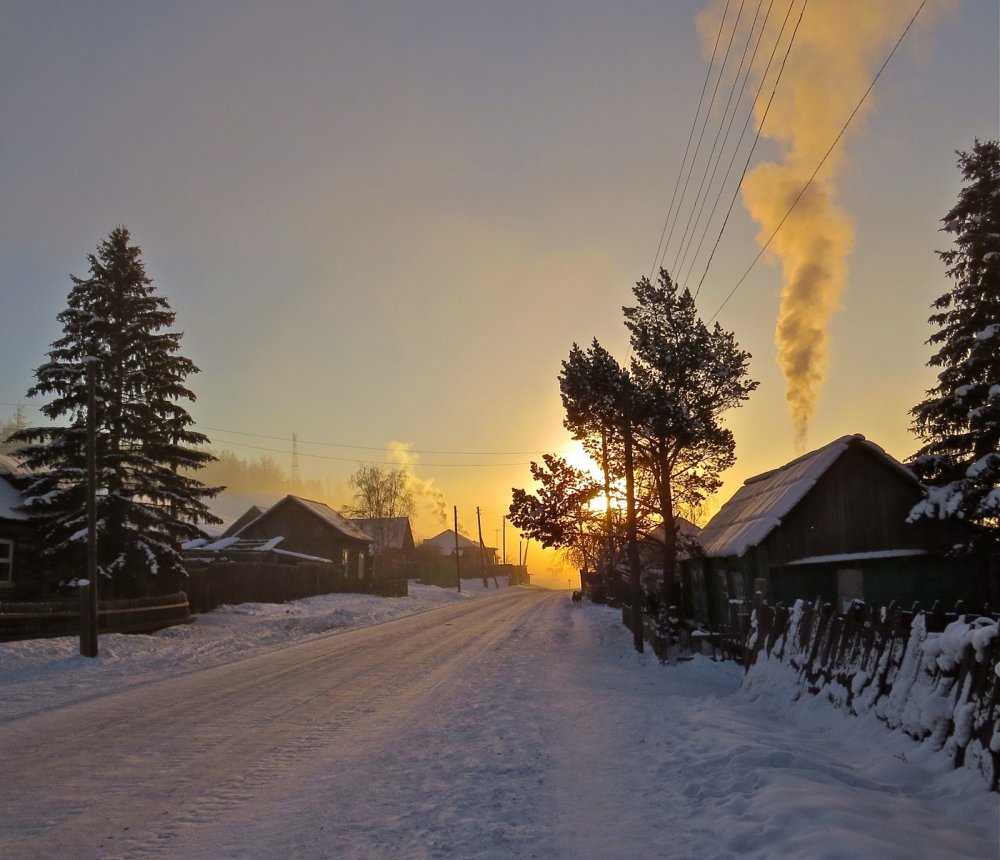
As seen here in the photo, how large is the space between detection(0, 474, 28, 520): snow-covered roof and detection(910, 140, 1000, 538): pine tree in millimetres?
26617

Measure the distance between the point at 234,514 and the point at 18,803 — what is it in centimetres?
16862

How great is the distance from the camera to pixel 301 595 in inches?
1690

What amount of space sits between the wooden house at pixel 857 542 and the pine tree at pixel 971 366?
1272 mm

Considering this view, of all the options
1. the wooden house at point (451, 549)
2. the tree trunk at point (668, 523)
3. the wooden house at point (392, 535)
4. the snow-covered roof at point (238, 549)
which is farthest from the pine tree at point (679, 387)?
the wooden house at point (451, 549)

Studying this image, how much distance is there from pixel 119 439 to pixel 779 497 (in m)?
20.6

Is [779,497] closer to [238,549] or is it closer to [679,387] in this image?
[679,387]

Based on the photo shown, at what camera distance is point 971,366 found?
2192 centimetres

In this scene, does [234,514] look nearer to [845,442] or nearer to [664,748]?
[845,442]

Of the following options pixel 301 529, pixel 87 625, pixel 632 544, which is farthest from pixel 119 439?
pixel 301 529

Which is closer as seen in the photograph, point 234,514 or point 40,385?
point 40,385

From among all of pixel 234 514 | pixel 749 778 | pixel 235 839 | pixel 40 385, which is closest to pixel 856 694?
pixel 749 778

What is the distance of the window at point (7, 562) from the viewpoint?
2492 centimetres

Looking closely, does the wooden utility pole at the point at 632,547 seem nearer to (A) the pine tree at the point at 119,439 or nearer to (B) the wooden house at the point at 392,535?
(A) the pine tree at the point at 119,439

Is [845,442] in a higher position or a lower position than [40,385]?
lower
